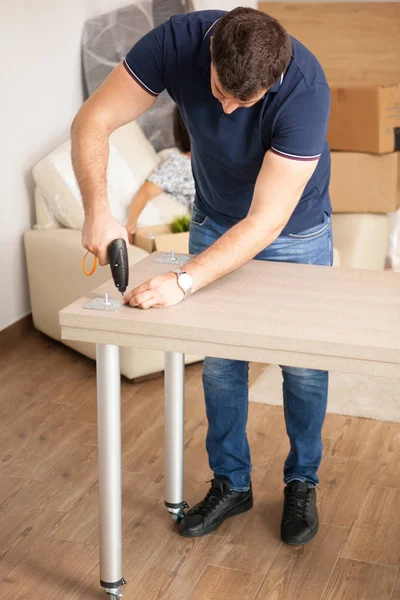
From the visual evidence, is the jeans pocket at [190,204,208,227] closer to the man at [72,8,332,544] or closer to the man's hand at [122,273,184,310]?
the man at [72,8,332,544]

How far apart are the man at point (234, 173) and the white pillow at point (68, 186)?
3.77ft

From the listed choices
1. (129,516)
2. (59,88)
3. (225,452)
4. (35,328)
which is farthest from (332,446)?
(59,88)

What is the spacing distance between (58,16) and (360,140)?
136 centimetres

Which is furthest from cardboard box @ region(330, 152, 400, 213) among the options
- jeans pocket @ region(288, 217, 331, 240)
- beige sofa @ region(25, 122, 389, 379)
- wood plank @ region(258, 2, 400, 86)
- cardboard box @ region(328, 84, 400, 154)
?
jeans pocket @ region(288, 217, 331, 240)

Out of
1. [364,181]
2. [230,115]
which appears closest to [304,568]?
[230,115]

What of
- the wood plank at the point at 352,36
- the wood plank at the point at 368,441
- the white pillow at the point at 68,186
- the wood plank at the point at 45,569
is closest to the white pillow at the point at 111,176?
the white pillow at the point at 68,186

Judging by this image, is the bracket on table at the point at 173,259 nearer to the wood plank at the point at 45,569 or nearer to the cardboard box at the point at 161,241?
the wood plank at the point at 45,569

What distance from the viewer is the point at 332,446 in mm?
2635

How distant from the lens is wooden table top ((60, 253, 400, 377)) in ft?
5.24

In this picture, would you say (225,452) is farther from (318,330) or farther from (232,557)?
(318,330)

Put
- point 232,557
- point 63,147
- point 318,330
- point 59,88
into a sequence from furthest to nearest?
point 59,88 → point 63,147 → point 232,557 → point 318,330

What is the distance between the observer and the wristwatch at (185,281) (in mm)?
1786

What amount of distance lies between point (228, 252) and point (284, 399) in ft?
1.76

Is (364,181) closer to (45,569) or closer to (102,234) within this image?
(102,234)
